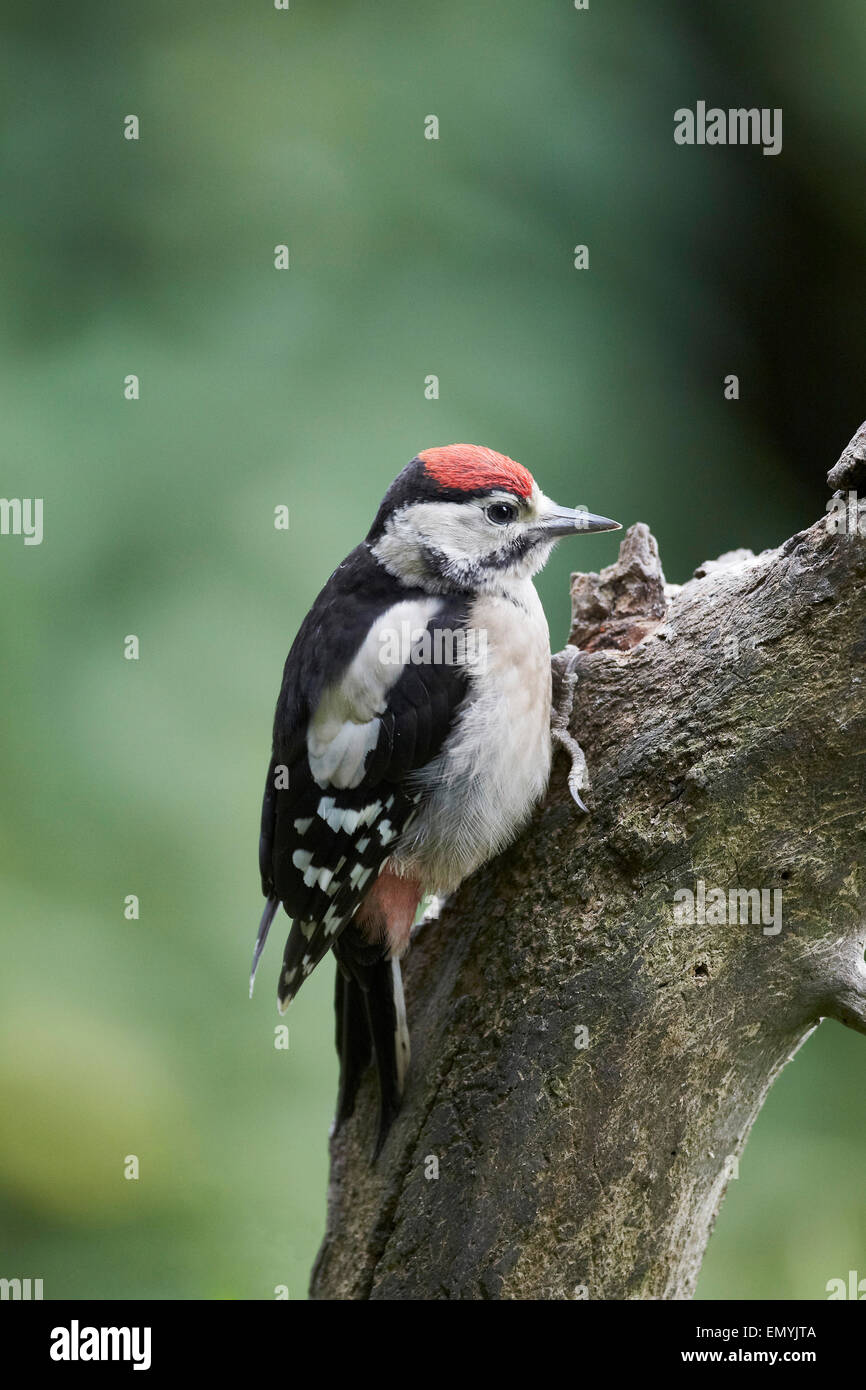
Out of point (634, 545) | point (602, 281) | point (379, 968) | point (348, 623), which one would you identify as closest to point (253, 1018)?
point (379, 968)

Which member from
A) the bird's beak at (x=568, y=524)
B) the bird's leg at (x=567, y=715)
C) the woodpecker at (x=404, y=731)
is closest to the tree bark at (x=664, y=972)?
the bird's leg at (x=567, y=715)

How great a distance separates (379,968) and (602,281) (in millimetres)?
2178

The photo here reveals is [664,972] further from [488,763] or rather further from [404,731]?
[404,731]

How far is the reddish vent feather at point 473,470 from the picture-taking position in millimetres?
1901

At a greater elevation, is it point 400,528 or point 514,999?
point 400,528

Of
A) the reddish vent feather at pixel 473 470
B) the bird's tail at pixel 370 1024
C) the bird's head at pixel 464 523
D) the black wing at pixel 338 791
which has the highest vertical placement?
the reddish vent feather at pixel 473 470

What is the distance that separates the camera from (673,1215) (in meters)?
1.57

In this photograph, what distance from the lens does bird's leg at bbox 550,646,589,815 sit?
1701mm

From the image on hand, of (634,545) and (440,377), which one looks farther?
(440,377)

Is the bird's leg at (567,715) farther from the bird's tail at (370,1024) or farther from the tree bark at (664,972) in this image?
the bird's tail at (370,1024)

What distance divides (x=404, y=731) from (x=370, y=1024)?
1.46 feet

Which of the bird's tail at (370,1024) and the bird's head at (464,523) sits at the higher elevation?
the bird's head at (464,523)

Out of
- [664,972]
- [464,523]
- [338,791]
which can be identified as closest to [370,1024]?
[338,791]

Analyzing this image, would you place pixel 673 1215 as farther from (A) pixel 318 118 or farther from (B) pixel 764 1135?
(A) pixel 318 118
